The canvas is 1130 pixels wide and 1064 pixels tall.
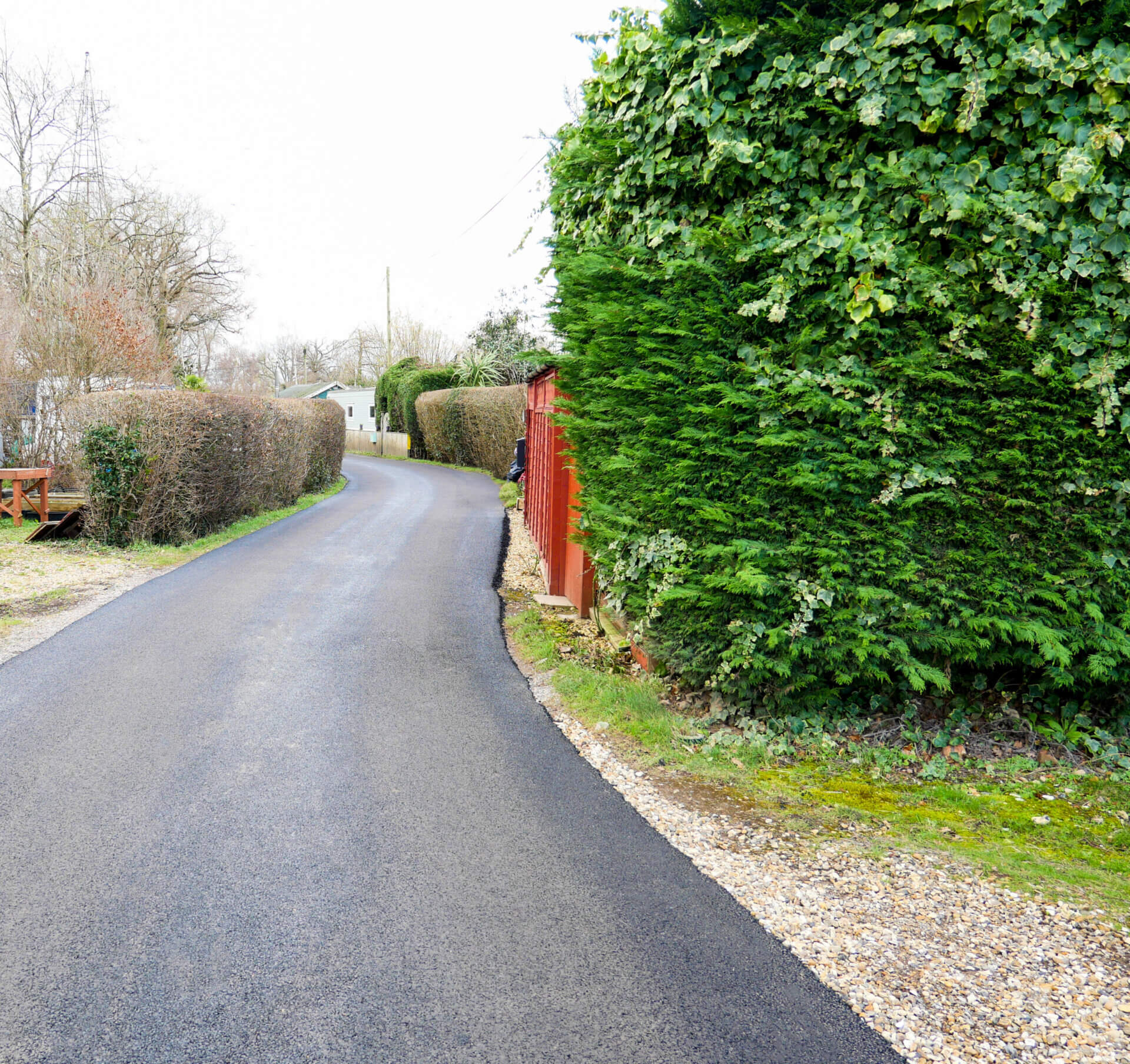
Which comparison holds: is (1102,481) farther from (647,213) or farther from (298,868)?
(298,868)

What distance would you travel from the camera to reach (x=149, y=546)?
1114 cm

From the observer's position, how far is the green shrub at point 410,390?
34.6 metres

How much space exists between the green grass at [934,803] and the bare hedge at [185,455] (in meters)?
8.33

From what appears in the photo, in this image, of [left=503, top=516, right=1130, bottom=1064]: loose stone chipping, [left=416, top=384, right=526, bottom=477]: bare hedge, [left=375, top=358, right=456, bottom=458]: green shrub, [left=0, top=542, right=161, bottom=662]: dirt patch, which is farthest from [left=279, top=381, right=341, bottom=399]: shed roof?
[left=503, top=516, right=1130, bottom=1064]: loose stone chipping

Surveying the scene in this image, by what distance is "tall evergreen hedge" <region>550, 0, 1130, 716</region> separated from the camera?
3828 millimetres

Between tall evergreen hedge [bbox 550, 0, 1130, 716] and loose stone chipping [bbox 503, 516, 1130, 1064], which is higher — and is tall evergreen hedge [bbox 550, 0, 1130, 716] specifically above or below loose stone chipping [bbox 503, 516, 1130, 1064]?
above

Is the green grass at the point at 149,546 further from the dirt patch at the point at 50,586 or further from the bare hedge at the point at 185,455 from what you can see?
the bare hedge at the point at 185,455

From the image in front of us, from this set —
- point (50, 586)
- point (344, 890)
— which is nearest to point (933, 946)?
point (344, 890)

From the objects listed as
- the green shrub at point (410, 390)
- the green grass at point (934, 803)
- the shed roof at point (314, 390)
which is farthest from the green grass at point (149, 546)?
the shed roof at point (314, 390)

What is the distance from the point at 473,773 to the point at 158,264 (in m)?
30.1

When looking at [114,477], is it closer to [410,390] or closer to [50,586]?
[50,586]

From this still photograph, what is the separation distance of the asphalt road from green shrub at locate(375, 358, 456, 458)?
91.2 ft

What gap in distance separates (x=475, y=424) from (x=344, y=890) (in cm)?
2527

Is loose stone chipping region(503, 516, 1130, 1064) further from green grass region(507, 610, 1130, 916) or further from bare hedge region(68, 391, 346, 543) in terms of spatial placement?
bare hedge region(68, 391, 346, 543)
